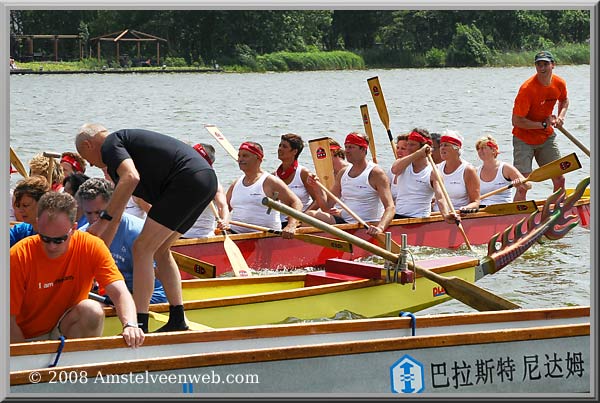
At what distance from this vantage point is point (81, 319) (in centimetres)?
559

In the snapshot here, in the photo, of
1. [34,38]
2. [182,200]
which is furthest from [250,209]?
[182,200]

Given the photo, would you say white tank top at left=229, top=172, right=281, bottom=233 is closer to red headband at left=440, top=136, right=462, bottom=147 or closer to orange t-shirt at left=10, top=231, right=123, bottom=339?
red headband at left=440, top=136, right=462, bottom=147

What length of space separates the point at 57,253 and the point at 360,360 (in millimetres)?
1653

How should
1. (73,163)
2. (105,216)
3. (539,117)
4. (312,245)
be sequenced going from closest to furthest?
(105,216) < (73,163) < (312,245) < (539,117)

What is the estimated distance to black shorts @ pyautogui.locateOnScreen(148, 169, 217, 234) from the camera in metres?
6.00

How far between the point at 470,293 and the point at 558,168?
3.75m

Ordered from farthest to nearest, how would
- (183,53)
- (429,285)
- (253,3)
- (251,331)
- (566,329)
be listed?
(183,53), (429,285), (566,329), (251,331), (253,3)

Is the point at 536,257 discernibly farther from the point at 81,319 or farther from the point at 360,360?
the point at 81,319

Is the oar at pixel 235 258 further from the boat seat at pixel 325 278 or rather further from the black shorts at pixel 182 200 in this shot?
the black shorts at pixel 182 200

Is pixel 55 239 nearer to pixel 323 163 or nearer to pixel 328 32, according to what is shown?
Result: pixel 328 32

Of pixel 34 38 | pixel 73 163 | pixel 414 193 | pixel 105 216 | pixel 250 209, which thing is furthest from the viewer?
pixel 414 193

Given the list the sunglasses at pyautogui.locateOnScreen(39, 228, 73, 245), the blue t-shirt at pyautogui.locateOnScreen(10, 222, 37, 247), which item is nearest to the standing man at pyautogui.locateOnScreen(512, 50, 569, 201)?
the blue t-shirt at pyautogui.locateOnScreen(10, 222, 37, 247)

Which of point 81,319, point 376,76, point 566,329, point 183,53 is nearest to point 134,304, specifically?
point 81,319

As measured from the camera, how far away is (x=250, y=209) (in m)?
9.64
